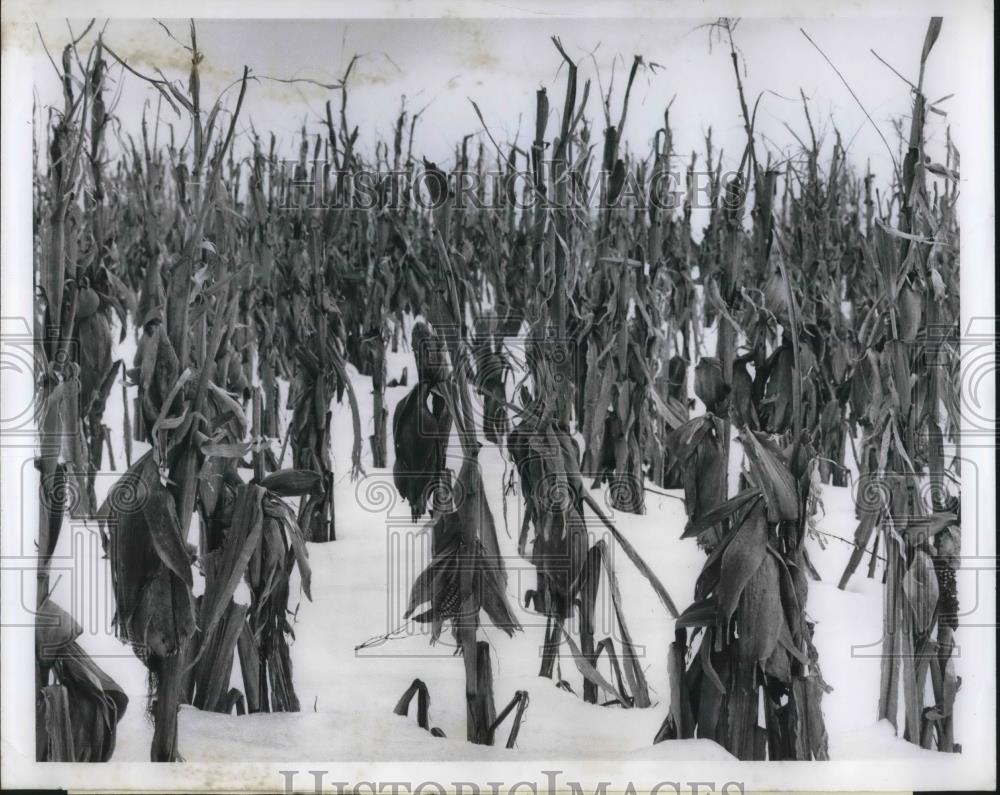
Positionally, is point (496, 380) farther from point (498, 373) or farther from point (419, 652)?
point (419, 652)

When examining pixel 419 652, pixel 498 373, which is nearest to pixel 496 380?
pixel 498 373

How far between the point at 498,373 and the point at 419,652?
36 cm

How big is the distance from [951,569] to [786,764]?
1.05ft

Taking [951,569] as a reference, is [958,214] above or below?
above

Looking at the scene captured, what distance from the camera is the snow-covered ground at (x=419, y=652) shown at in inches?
48.7

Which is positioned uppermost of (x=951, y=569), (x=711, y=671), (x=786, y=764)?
(x=951, y=569)

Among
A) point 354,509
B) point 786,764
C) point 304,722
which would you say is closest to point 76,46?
point 354,509

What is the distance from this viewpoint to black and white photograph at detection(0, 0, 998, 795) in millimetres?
1227

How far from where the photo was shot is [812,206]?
123 centimetres

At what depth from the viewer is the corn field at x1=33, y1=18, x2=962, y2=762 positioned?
123 cm

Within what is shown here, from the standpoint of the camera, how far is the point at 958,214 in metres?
1.24

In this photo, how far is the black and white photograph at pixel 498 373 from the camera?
123cm

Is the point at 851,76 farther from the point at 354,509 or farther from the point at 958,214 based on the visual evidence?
the point at 354,509

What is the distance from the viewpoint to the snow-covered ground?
1.24 meters
